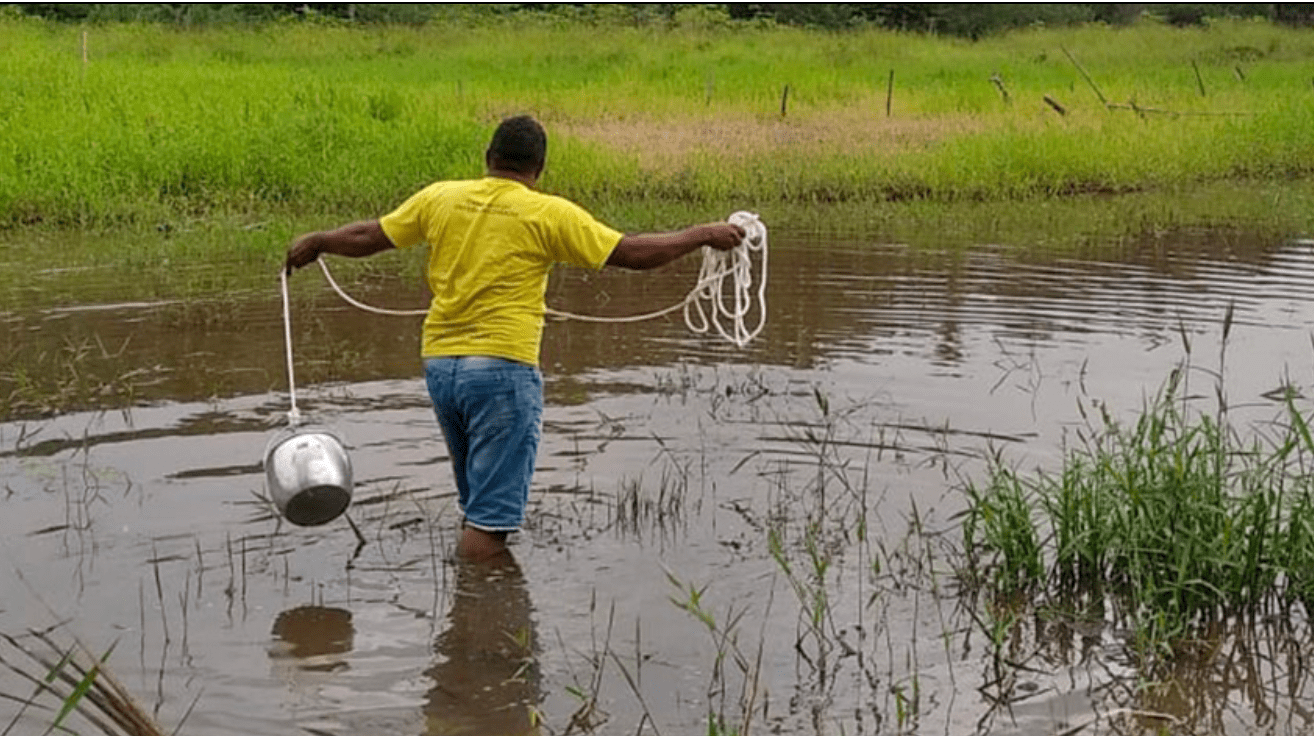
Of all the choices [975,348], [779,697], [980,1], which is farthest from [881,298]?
[980,1]

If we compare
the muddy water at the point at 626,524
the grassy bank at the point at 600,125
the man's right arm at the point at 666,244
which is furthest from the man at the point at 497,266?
the grassy bank at the point at 600,125

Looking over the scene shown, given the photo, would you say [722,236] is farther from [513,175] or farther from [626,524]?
[626,524]

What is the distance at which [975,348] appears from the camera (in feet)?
28.4

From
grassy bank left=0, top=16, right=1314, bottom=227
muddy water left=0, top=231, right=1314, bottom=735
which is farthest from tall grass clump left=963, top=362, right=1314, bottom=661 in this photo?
grassy bank left=0, top=16, right=1314, bottom=227

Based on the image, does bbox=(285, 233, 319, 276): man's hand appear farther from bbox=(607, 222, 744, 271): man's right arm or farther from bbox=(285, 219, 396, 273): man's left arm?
bbox=(607, 222, 744, 271): man's right arm

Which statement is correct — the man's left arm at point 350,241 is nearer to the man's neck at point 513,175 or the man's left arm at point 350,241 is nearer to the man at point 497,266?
the man at point 497,266

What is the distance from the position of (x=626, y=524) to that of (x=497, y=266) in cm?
129

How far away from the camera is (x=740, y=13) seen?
123 feet

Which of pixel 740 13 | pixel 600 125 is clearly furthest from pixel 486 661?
pixel 740 13

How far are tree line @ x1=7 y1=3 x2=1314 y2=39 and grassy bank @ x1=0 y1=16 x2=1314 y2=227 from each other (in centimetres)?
408

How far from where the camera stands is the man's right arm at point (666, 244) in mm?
4727

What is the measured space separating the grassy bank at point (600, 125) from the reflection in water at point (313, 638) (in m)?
8.11

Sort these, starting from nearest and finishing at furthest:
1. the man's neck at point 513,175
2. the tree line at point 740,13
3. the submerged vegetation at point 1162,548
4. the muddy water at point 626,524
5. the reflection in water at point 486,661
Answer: the reflection in water at point 486,661
the muddy water at point 626,524
the submerged vegetation at point 1162,548
the man's neck at point 513,175
the tree line at point 740,13

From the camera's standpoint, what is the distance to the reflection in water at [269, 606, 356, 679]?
14.8 ft
